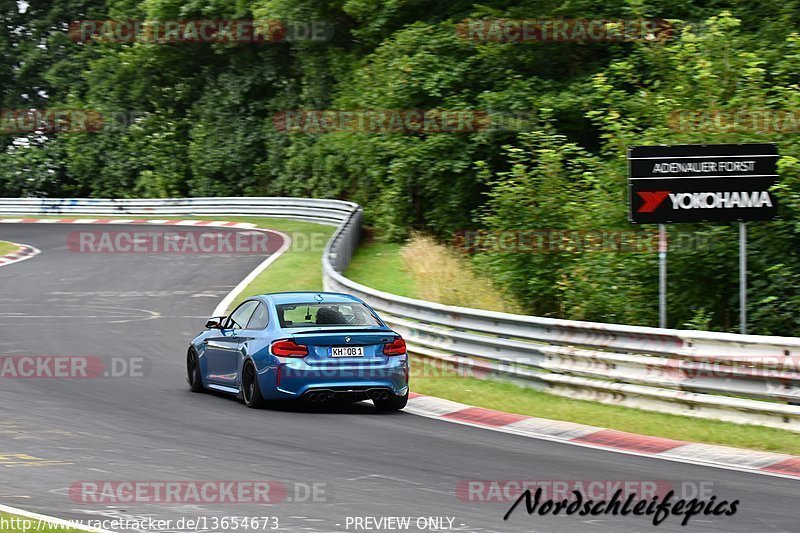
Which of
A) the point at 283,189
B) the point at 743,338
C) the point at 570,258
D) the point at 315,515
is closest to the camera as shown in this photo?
the point at 315,515

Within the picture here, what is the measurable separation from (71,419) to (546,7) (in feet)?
64.2

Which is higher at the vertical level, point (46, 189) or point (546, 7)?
point (546, 7)

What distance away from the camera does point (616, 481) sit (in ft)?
30.3

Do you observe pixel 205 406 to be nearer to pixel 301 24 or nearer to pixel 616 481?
pixel 616 481

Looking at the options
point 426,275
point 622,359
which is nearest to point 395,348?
point 622,359

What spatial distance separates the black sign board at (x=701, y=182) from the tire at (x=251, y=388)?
5039 millimetres

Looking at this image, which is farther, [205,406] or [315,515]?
[205,406]

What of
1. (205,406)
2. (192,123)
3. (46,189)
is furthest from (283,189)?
(205,406)

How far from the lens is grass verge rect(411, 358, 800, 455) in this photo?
1119 centimetres

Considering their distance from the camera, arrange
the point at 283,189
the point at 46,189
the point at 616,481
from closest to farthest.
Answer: the point at 616,481 → the point at 283,189 → the point at 46,189

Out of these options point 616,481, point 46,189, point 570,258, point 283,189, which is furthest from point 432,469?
point 46,189

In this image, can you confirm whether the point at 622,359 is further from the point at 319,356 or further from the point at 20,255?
the point at 20,255

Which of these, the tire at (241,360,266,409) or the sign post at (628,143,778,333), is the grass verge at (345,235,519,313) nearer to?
the sign post at (628,143,778,333)

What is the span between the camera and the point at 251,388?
1326 cm
